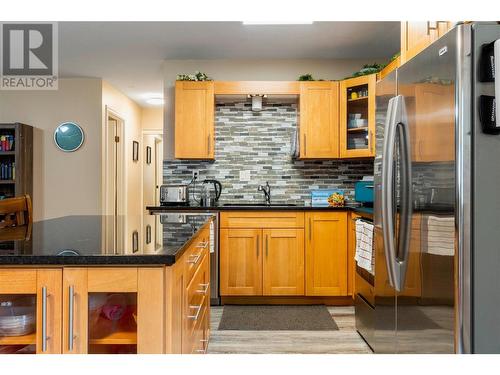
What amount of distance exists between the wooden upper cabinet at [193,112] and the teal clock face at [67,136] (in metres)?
2.14

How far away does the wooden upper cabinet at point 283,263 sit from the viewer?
4.09 meters

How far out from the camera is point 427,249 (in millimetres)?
1684

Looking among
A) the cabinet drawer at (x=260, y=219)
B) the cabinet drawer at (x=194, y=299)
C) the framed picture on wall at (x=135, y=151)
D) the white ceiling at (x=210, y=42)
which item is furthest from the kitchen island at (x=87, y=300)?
the framed picture on wall at (x=135, y=151)

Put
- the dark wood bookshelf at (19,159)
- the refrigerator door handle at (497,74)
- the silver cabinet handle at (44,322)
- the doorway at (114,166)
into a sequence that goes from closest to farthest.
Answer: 1. the silver cabinet handle at (44,322)
2. the refrigerator door handle at (497,74)
3. the dark wood bookshelf at (19,159)
4. the doorway at (114,166)

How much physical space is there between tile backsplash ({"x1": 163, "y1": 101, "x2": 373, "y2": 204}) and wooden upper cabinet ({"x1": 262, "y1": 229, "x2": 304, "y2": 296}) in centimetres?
75

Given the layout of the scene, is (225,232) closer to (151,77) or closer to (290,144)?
(290,144)

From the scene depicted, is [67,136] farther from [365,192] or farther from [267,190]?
[365,192]

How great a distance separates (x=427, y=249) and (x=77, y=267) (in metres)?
1.24

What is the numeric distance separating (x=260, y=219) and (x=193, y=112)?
1285 millimetres

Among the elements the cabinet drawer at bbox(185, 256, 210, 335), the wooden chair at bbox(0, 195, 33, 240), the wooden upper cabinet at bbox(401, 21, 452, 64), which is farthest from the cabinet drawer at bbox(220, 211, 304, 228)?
the wooden upper cabinet at bbox(401, 21, 452, 64)

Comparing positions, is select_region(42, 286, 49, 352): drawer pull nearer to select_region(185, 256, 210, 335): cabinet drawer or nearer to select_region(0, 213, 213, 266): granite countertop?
select_region(0, 213, 213, 266): granite countertop

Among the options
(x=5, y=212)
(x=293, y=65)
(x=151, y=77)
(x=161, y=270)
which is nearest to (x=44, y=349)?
(x=161, y=270)

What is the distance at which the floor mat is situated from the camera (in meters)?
3.38

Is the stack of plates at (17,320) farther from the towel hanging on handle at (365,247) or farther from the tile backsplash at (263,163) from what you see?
the tile backsplash at (263,163)
